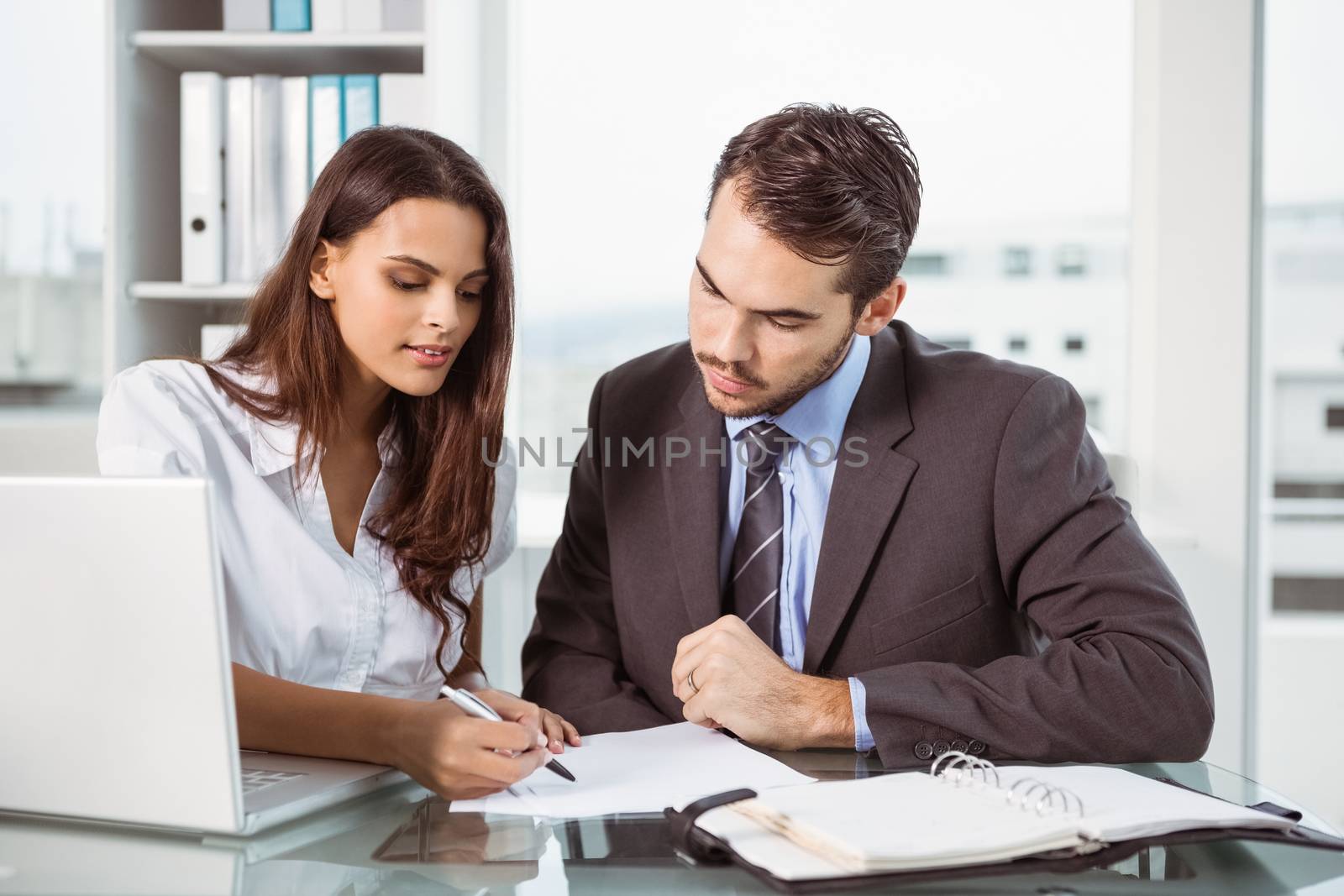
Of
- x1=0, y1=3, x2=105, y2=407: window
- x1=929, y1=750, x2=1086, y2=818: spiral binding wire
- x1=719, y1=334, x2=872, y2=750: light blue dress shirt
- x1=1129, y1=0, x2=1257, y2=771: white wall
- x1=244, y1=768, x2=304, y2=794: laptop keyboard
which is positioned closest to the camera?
x1=929, y1=750, x2=1086, y2=818: spiral binding wire

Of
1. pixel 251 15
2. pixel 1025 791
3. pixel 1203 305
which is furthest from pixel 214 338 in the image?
pixel 1203 305

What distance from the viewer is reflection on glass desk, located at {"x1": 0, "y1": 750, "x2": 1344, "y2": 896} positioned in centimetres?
79

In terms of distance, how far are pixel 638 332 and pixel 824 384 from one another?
4.25 feet

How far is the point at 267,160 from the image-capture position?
2.28 m

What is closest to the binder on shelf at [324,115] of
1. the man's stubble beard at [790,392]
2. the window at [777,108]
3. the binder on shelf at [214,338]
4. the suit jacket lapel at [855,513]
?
the binder on shelf at [214,338]

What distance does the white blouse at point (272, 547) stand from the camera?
4.39 feet

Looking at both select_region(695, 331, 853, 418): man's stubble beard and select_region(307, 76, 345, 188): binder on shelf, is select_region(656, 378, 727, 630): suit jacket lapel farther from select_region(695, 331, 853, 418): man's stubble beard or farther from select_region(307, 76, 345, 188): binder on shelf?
select_region(307, 76, 345, 188): binder on shelf

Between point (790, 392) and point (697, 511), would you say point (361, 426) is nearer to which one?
point (697, 511)

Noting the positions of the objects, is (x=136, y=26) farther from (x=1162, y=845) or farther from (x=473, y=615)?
(x=1162, y=845)

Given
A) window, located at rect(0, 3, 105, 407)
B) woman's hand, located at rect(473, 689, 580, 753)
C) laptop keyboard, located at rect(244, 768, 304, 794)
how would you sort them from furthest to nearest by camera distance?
1. window, located at rect(0, 3, 105, 407)
2. woman's hand, located at rect(473, 689, 580, 753)
3. laptop keyboard, located at rect(244, 768, 304, 794)

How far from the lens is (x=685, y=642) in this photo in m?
1.29

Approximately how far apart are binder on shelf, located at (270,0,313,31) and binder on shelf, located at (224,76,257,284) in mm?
135

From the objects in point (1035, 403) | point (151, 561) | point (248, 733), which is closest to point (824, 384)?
point (1035, 403)

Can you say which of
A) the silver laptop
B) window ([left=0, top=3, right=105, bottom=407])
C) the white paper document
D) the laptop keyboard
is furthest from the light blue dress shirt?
window ([left=0, top=3, right=105, bottom=407])
